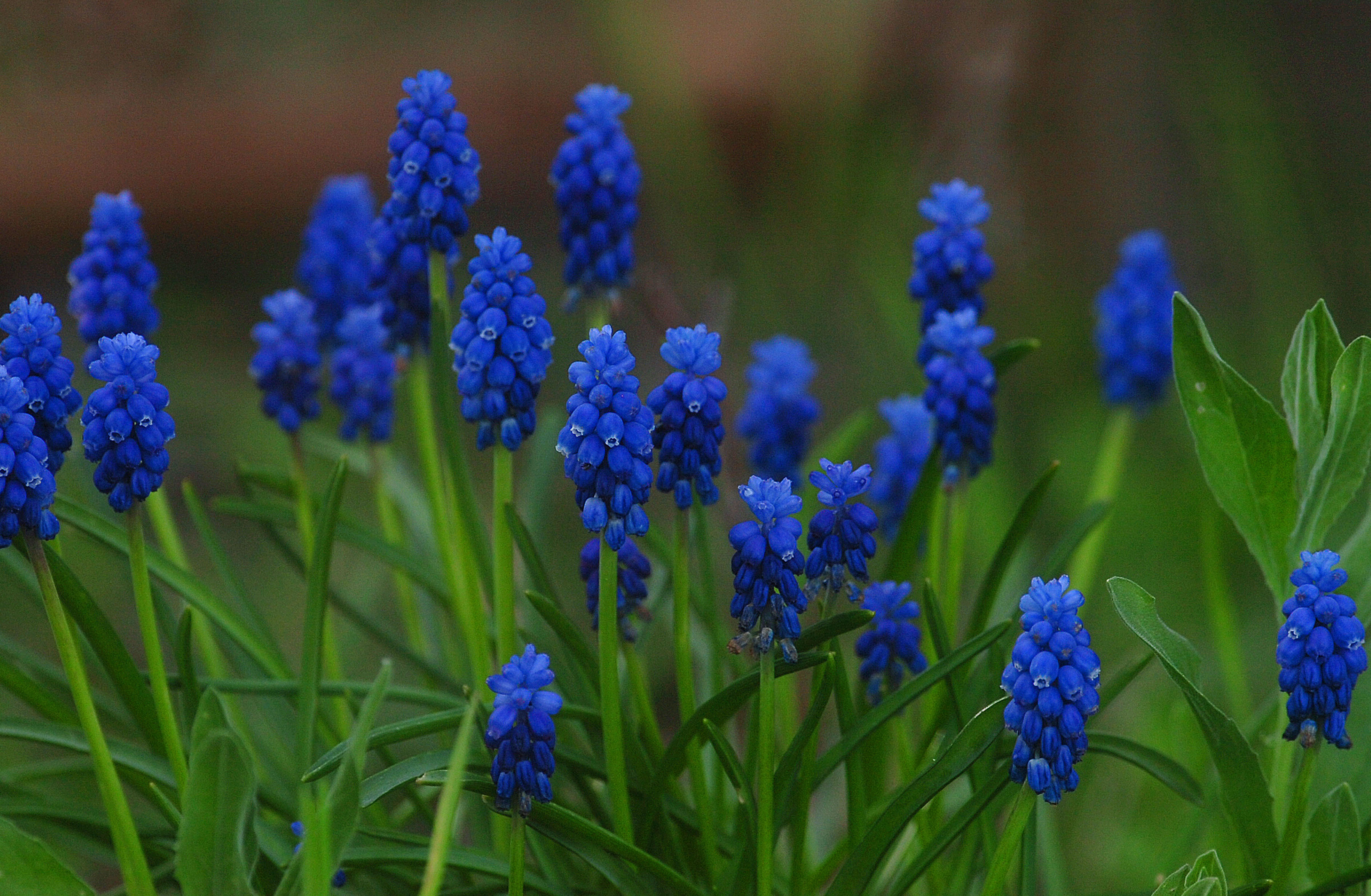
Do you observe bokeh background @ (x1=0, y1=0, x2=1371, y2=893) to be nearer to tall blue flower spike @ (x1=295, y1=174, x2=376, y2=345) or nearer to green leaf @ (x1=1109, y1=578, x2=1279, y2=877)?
tall blue flower spike @ (x1=295, y1=174, x2=376, y2=345)

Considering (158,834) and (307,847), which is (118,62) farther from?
(307,847)

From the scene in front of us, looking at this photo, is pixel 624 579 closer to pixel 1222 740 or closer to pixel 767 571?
pixel 767 571

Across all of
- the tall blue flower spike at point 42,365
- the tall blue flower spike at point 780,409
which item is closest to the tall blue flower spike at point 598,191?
the tall blue flower spike at point 780,409

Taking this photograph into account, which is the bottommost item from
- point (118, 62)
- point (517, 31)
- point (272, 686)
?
point (272, 686)

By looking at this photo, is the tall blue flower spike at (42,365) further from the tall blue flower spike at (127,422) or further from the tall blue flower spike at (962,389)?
the tall blue flower spike at (962,389)

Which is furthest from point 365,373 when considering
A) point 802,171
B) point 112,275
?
point 802,171

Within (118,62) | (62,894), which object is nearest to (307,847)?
(62,894)

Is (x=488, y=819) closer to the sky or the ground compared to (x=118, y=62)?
closer to the ground
